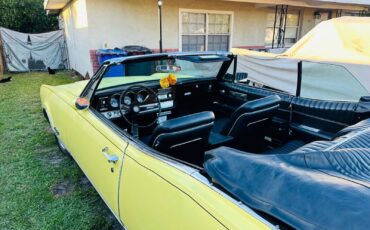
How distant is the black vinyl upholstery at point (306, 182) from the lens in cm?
82

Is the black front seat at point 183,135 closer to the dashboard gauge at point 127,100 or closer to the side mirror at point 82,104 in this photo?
the side mirror at point 82,104

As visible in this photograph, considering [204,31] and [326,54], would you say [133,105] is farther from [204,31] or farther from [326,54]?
[204,31]

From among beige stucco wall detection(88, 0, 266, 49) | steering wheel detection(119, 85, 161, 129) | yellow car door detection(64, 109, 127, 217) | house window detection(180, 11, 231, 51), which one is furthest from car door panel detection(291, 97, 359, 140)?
house window detection(180, 11, 231, 51)

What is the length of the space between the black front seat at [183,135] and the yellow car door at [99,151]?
0.25m

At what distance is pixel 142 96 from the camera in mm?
3129

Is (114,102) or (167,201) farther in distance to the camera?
(114,102)

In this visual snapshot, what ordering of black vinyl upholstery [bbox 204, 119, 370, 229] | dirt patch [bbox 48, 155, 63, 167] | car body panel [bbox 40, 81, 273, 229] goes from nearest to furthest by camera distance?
black vinyl upholstery [bbox 204, 119, 370, 229] < car body panel [bbox 40, 81, 273, 229] < dirt patch [bbox 48, 155, 63, 167]

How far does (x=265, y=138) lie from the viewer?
300cm

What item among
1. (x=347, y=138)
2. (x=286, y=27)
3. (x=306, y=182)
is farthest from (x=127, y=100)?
(x=286, y=27)

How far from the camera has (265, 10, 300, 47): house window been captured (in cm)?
A: 1099

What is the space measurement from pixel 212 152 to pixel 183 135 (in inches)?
20.2

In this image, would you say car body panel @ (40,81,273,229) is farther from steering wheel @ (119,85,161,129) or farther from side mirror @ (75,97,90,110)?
steering wheel @ (119,85,161,129)

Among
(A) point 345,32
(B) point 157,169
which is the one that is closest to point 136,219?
(B) point 157,169

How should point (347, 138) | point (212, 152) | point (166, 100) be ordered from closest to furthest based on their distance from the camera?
point (212, 152) → point (347, 138) → point (166, 100)
